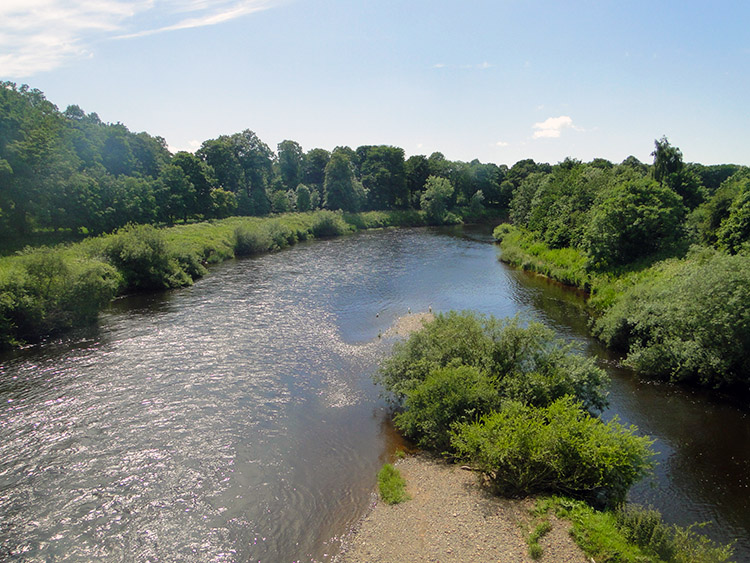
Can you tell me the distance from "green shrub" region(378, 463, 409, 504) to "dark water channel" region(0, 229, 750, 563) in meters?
0.63

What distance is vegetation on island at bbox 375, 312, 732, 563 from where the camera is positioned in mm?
12688

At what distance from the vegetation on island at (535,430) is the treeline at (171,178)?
54.1m

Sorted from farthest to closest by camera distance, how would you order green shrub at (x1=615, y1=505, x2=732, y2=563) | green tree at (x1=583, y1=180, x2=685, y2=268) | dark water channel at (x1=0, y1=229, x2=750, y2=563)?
green tree at (x1=583, y1=180, x2=685, y2=268) < dark water channel at (x1=0, y1=229, x2=750, y2=563) < green shrub at (x1=615, y1=505, x2=732, y2=563)

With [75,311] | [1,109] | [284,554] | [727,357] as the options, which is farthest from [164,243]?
[727,357]

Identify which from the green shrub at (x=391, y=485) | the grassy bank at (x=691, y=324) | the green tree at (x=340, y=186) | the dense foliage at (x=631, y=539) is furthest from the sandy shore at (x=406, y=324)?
the green tree at (x=340, y=186)

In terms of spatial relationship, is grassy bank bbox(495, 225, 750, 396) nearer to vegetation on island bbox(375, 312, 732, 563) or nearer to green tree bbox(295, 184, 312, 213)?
vegetation on island bbox(375, 312, 732, 563)

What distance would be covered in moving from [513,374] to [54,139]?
6547 cm

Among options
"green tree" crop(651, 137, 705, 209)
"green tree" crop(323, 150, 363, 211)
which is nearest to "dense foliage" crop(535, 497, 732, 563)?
"green tree" crop(651, 137, 705, 209)

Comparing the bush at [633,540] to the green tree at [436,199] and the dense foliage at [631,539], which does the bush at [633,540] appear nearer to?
the dense foliage at [631,539]

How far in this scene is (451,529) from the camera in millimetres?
13773

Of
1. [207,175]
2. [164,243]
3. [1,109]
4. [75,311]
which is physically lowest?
[75,311]

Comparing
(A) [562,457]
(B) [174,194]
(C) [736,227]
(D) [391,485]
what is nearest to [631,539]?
(A) [562,457]

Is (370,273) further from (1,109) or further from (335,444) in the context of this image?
(1,109)

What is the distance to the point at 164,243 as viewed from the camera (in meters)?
48.3
